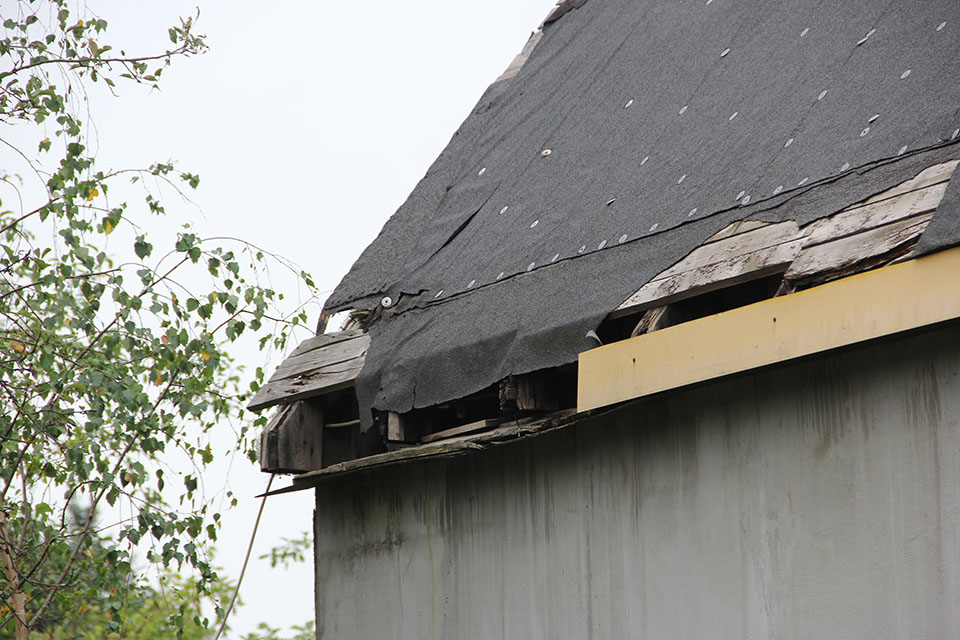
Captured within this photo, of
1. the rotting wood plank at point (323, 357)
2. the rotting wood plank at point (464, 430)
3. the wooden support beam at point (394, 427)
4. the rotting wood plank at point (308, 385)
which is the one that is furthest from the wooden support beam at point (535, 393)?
the rotting wood plank at point (323, 357)

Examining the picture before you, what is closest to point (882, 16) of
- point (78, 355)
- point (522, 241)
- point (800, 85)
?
point (800, 85)

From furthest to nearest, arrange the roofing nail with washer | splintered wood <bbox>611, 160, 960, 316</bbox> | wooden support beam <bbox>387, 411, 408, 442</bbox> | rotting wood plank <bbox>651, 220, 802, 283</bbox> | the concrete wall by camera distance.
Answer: wooden support beam <bbox>387, 411, 408, 442</bbox> → the roofing nail with washer → rotting wood plank <bbox>651, 220, 802, 283</bbox> → splintered wood <bbox>611, 160, 960, 316</bbox> → the concrete wall

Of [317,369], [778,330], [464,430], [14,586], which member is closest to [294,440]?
[317,369]

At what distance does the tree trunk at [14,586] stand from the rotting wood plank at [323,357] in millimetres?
3087

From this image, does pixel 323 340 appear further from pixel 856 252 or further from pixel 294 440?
pixel 856 252

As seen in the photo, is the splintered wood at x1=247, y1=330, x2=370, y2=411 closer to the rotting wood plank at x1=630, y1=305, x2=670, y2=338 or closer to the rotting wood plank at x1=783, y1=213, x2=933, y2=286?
the rotting wood plank at x1=630, y1=305, x2=670, y2=338

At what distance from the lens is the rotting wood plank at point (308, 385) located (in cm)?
669

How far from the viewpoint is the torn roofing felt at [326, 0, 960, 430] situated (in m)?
5.05

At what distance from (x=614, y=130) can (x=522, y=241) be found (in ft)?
3.66

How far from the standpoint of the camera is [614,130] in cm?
720

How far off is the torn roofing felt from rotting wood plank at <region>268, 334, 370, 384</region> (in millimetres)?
122

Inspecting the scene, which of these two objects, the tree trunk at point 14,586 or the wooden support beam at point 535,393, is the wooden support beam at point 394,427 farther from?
the tree trunk at point 14,586

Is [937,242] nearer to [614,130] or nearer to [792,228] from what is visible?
[792,228]

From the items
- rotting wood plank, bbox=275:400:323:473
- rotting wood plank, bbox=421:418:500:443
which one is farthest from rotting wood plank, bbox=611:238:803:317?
rotting wood plank, bbox=275:400:323:473
